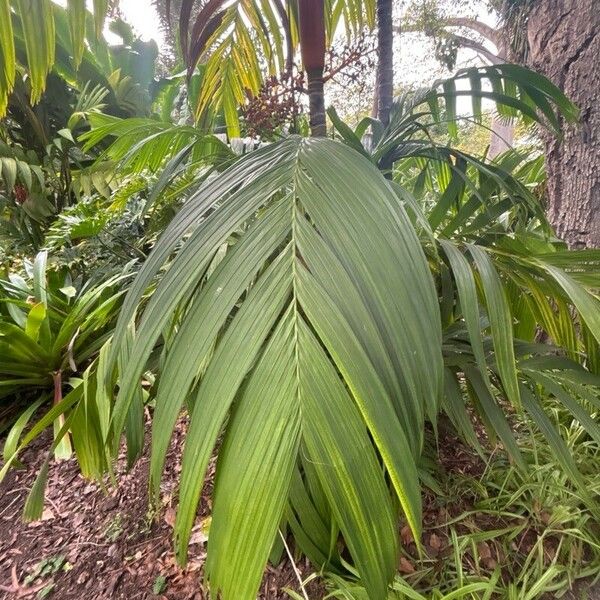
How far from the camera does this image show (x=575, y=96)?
3.07ft

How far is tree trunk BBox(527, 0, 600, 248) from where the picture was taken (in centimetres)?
91

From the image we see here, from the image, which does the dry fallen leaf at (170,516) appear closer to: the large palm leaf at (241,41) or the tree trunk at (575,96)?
the large palm leaf at (241,41)

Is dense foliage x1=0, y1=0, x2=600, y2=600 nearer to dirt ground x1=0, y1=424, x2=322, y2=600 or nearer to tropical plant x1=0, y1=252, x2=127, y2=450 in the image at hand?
tropical plant x1=0, y1=252, x2=127, y2=450

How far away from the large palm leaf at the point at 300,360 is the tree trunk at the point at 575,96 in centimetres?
88

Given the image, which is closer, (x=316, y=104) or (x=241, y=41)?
(x=316, y=104)

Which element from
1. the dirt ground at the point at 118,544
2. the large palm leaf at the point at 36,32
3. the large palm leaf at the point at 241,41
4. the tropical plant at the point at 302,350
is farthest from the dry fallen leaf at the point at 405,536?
the large palm leaf at the point at 241,41

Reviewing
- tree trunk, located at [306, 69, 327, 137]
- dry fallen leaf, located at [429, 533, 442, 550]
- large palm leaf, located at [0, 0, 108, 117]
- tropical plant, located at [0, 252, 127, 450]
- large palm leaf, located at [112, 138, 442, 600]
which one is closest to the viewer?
large palm leaf, located at [112, 138, 442, 600]

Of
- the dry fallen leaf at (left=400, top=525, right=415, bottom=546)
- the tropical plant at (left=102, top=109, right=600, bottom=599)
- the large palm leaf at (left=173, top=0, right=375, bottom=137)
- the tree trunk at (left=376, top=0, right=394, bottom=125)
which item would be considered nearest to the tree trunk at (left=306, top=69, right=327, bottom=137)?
the large palm leaf at (left=173, top=0, right=375, bottom=137)

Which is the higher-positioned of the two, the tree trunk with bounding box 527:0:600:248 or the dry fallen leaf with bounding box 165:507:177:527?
the tree trunk with bounding box 527:0:600:248

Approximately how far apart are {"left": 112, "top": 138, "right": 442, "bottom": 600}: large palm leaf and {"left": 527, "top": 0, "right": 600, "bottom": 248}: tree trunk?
2.87ft

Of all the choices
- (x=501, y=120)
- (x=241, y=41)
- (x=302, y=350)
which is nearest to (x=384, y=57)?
(x=501, y=120)

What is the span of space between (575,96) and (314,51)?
719 mm

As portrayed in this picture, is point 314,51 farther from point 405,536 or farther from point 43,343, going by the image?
point 43,343

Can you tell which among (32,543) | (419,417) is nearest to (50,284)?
(32,543)
